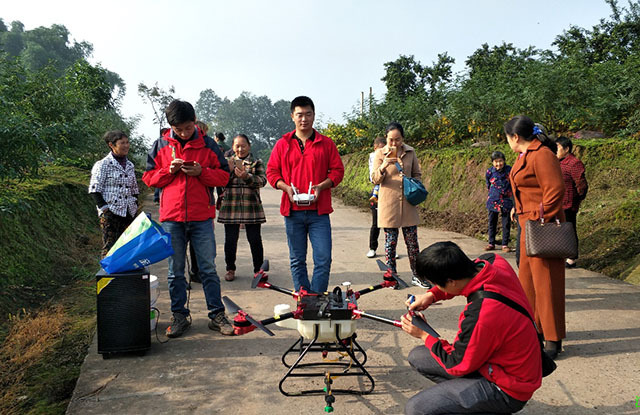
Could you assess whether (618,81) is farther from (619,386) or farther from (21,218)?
(21,218)

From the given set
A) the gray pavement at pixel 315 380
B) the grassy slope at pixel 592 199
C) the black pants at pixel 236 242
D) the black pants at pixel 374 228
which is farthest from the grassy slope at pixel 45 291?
the grassy slope at pixel 592 199

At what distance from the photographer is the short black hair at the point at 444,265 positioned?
2.46 metres

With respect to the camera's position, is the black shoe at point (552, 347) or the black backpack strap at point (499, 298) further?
the black shoe at point (552, 347)

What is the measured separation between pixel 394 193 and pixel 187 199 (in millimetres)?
2609

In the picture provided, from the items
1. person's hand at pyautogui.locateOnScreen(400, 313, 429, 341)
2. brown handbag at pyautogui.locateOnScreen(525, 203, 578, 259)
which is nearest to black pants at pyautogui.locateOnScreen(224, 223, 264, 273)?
brown handbag at pyautogui.locateOnScreen(525, 203, 578, 259)

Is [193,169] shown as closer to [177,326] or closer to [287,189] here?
[287,189]

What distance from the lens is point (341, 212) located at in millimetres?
14055

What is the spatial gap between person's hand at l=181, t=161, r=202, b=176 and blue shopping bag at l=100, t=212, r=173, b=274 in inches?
21.2

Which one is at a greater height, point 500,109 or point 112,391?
point 500,109

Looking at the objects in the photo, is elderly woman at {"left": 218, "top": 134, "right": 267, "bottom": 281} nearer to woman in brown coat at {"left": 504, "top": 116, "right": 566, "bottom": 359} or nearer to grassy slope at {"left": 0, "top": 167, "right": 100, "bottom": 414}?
grassy slope at {"left": 0, "top": 167, "right": 100, "bottom": 414}

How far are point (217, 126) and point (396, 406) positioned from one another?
10559 centimetres

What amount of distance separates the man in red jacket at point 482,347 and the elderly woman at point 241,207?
4.06m

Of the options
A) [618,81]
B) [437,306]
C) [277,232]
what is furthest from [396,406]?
[618,81]

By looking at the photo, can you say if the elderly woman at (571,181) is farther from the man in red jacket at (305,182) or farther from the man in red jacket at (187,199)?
the man in red jacket at (187,199)
